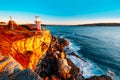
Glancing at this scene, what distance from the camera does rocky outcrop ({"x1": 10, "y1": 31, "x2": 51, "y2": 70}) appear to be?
20234 mm

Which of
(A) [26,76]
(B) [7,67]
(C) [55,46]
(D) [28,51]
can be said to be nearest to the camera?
(A) [26,76]

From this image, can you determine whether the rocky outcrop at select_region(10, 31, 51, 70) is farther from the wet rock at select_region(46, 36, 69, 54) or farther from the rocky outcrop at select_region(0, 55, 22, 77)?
the rocky outcrop at select_region(0, 55, 22, 77)

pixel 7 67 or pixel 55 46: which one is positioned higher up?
pixel 7 67

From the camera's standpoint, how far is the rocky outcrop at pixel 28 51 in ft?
66.4

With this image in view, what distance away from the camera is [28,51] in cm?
2362

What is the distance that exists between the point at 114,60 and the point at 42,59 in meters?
17.8

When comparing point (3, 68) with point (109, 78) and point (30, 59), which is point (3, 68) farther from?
point (109, 78)

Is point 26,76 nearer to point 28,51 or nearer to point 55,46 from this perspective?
point 28,51

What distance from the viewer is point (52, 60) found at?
2686cm

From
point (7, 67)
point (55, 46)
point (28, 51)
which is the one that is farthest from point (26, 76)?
point (55, 46)

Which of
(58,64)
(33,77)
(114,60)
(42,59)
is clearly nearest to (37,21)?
(42,59)

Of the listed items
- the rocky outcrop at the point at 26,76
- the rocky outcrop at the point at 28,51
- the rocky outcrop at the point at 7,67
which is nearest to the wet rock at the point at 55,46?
the rocky outcrop at the point at 28,51

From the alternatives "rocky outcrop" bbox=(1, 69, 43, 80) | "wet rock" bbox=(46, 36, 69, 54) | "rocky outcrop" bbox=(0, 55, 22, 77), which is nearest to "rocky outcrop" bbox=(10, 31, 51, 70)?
"wet rock" bbox=(46, 36, 69, 54)

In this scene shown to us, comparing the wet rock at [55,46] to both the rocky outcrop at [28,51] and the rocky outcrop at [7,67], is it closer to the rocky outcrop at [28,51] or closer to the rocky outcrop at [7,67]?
the rocky outcrop at [28,51]
